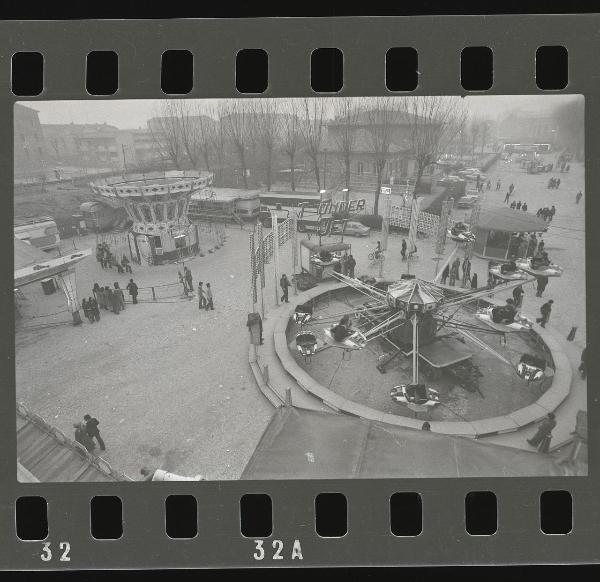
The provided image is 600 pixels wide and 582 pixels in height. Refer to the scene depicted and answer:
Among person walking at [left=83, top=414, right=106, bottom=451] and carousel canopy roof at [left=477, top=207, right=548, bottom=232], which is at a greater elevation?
carousel canopy roof at [left=477, top=207, right=548, bottom=232]

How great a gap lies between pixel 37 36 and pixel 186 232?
1943 centimetres

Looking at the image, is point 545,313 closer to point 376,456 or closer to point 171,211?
point 376,456

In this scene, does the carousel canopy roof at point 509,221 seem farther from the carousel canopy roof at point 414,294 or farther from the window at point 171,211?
the window at point 171,211

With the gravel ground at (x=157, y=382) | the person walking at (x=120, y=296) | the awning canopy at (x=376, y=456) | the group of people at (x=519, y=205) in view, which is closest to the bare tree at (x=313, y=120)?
the awning canopy at (x=376, y=456)

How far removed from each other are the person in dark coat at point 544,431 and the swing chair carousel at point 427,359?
0.94 metres

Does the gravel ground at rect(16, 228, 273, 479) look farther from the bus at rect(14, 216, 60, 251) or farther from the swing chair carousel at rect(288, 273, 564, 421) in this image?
the bus at rect(14, 216, 60, 251)

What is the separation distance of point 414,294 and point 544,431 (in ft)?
14.9

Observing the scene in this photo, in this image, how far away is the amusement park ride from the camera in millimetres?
9938

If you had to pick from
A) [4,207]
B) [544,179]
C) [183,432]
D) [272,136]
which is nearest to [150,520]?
[183,432]

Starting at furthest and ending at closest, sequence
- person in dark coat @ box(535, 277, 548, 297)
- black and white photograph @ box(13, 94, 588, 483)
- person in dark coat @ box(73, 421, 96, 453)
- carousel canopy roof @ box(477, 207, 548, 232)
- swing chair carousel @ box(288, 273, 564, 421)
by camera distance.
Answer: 1. carousel canopy roof @ box(477, 207, 548, 232)
2. person in dark coat @ box(535, 277, 548, 297)
3. swing chair carousel @ box(288, 273, 564, 421)
4. person in dark coat @ box(73, 421, 96, 453)
5. black and white photograph @ box(13, 94, 588, 483)

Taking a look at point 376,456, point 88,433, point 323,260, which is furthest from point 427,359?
point 88,433

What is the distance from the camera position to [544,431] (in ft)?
32.0

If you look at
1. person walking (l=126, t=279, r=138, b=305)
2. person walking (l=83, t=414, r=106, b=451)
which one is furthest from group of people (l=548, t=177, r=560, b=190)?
person walking (l=83, t=414, r=106, b=451)

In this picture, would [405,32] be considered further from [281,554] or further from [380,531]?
[281,554]
